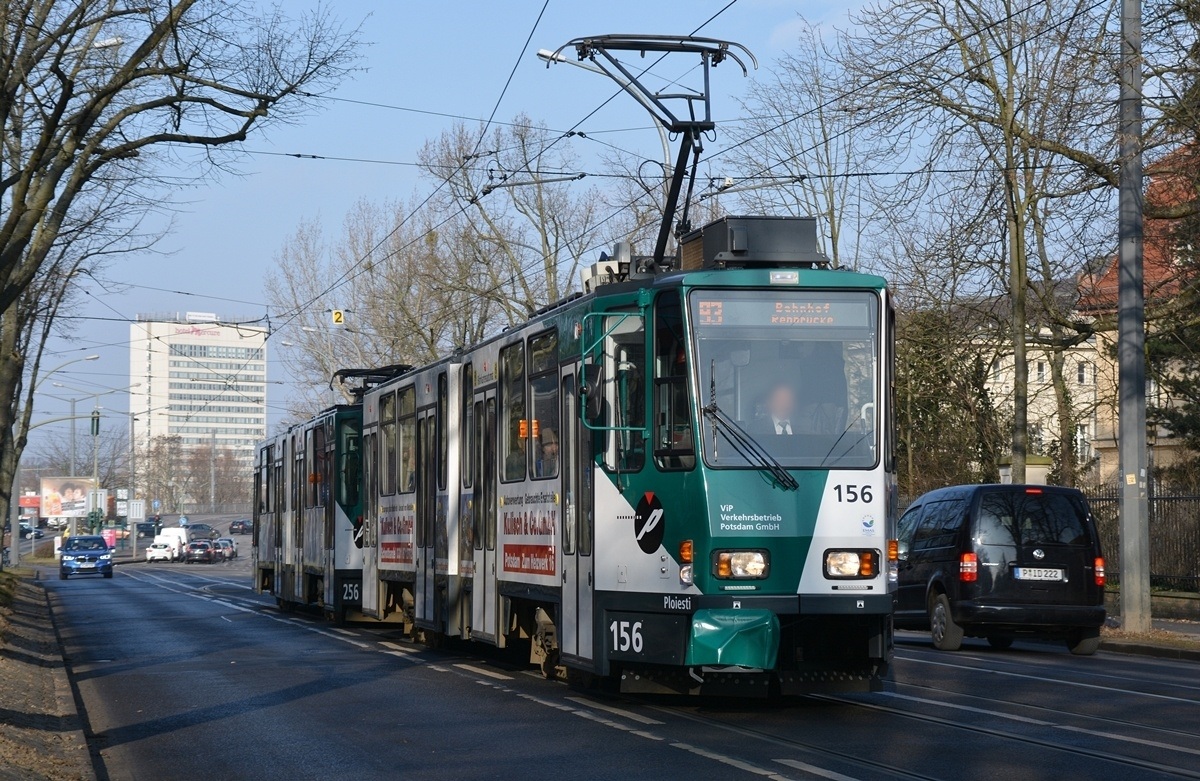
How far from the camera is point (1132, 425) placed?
21.0 metres

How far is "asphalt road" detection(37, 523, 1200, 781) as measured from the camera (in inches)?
375

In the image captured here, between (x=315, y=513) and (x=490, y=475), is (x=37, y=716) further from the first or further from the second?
(x=315, y=513)

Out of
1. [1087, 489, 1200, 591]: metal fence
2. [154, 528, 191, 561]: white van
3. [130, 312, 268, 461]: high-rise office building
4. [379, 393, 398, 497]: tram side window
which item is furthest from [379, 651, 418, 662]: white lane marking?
[154, 528, 191, 561]: white van

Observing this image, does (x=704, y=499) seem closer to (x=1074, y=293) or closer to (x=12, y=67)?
(x=12, y=67)

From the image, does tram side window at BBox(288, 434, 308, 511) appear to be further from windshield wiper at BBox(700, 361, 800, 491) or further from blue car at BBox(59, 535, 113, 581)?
blue car at BBox(59, 535, 113, 581)

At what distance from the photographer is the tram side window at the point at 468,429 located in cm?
1678

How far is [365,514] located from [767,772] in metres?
14.9

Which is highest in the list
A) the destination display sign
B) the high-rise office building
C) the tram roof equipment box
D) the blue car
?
the high-rise office building

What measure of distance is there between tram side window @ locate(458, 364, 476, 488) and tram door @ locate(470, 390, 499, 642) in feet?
0.51

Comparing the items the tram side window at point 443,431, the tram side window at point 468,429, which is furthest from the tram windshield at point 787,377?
the tram side window at point 443,431

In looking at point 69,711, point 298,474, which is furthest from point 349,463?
point 69,711

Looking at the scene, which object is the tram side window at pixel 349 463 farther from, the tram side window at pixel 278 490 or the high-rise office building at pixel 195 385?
the high-rise office building at pixel 195 385

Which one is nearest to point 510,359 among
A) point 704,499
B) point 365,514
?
point 704,499

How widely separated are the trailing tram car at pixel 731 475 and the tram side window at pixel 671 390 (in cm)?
1
